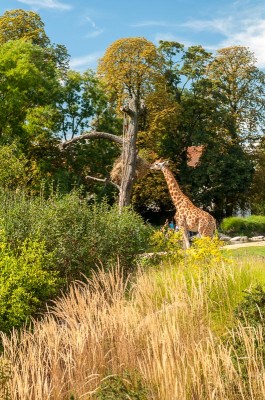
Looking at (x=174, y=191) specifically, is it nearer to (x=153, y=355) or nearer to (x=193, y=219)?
(x=193, y=219)

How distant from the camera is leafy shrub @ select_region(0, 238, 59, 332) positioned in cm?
820

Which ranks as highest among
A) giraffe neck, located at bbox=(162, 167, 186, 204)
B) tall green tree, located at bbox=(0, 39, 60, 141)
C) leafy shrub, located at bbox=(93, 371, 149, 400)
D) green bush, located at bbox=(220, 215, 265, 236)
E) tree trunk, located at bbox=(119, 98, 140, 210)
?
tall green tree, located at bbox=(0, 39, 60, 141)

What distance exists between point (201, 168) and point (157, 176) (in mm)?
2734

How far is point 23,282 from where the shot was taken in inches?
341

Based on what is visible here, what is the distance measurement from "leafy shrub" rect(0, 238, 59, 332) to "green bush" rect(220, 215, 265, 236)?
60.2 feet

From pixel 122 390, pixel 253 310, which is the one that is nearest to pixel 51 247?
pixel 253 310

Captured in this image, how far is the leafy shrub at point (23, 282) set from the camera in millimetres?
8195

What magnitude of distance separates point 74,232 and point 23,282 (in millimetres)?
1872

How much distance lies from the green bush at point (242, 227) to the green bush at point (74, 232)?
15.9m

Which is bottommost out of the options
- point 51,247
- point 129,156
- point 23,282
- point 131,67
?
point 23,282

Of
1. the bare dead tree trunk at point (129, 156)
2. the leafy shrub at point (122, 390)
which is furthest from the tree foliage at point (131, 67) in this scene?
the leafy shrub at point (122, 390)

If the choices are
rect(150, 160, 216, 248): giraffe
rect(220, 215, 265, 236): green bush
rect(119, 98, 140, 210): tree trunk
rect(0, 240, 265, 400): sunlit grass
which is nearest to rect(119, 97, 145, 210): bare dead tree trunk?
rect(119, 98, 140, 210): tree trunk

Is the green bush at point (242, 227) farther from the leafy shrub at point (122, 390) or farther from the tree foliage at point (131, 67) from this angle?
the leafy shrub at point (122, 390)

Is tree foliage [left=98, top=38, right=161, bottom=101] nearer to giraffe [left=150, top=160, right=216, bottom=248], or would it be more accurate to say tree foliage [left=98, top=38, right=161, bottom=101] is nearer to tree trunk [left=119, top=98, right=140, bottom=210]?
tree trunk [left=119, top=98, right=140, bottom=210]
